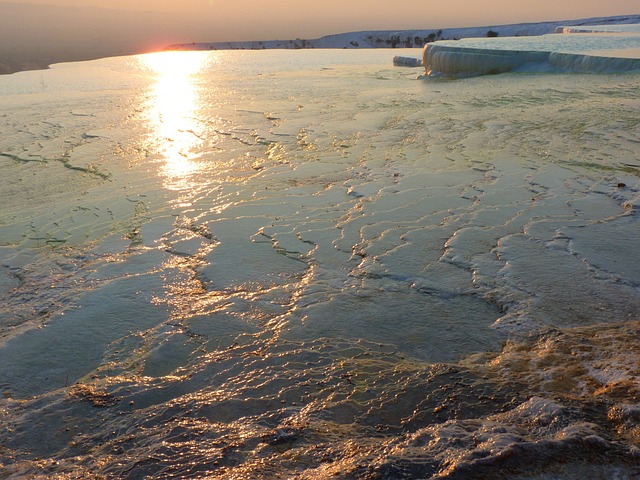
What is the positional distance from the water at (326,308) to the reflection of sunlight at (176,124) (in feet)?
0.22

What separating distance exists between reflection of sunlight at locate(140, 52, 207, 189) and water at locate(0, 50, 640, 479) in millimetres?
68

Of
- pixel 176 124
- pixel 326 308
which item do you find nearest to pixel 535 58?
pixel 176 124

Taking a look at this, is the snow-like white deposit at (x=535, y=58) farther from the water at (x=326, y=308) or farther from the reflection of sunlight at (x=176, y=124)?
the reflection of sunlight at (x=176, y=124)

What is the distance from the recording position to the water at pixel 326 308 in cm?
168

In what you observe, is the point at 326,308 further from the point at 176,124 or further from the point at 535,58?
the point at 535,58

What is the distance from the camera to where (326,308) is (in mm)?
2570

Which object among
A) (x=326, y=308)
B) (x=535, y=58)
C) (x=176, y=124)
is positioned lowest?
(x=326, y=308)

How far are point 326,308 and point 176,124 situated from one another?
5.45m

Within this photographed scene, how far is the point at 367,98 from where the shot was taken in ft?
29.7

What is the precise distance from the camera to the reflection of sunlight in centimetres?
513

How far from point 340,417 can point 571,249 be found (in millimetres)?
1915

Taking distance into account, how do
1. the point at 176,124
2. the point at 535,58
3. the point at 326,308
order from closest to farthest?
1. the point at 326,308
2. the point at 176,124
3. the point at 535,58

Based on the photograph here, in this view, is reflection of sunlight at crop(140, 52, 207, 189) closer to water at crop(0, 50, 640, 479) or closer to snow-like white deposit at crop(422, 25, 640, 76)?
water at crop(0, 50, 640, 479)

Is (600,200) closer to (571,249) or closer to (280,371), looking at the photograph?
(571,249)
